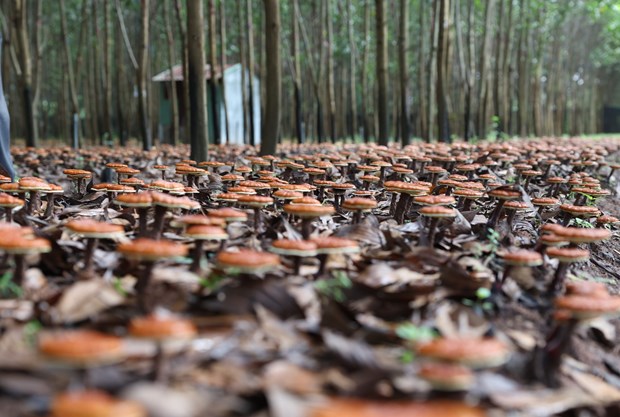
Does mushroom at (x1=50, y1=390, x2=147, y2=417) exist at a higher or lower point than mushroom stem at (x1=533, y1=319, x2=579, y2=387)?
higher

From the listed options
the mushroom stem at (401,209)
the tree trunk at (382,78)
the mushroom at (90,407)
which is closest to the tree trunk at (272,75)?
the tree trunk at (382,78)

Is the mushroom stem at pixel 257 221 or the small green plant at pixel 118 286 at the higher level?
the mushroom stem at pixel 257 221

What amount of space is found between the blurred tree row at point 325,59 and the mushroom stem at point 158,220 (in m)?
4.34

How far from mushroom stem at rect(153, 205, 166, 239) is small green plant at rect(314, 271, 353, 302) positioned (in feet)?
3.10

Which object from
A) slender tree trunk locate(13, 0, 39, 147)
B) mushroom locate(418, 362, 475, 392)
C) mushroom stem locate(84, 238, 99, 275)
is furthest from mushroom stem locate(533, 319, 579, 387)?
slender tree trunk locate(13, 0, 39, 147)

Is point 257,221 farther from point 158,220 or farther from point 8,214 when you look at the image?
point 8,214

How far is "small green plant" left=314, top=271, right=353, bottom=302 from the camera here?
2.64 m

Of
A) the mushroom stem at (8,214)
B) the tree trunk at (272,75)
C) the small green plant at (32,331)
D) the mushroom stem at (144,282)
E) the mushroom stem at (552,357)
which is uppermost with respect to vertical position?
the tree trunk at (272,75)

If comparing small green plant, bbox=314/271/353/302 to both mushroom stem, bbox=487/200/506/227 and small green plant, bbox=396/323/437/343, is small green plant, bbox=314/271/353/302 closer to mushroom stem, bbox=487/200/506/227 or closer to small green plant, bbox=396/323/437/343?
small green plant, bbox=396/323/437/343

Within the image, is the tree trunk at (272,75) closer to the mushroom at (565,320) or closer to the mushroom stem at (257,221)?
the mushroom stem at (257,221)

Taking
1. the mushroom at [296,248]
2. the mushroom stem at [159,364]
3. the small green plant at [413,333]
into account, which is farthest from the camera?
the mushroom at [296,248]

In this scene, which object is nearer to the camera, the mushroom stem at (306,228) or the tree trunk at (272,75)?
the mushroom stem at (306,228)

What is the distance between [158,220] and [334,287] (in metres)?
1.06

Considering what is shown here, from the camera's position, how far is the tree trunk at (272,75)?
311 inches
